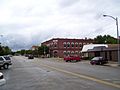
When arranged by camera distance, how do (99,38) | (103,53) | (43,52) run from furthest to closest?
(99,38), (43,52), (103,53)

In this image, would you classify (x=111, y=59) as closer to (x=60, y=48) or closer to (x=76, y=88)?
(x=76, y=88)

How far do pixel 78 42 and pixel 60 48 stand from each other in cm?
1033

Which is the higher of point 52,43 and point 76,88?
point 52,43

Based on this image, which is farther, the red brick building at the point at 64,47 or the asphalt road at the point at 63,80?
the red brick building at the point at 64,47

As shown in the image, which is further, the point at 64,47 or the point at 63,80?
the point at 64,47

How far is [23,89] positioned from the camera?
14.2 meters

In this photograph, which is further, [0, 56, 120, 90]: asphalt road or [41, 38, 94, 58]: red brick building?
[41, 38, 94, 58]: red brick building

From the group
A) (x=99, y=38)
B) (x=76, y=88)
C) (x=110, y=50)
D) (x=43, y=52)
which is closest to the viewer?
(x=76, y=88)

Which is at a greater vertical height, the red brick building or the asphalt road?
the red brick building

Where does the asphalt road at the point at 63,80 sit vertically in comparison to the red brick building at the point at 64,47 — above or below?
below

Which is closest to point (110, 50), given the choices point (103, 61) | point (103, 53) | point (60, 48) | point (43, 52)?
point (103, 53)

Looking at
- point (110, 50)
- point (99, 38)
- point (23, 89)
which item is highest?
point (99, 38)

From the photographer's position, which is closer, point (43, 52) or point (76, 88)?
point (76, 88)

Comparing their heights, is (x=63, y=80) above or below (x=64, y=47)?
below
